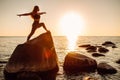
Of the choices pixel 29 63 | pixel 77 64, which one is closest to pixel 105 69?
pixel 77 64

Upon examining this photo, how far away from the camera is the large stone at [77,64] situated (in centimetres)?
1872

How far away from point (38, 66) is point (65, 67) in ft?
24.0

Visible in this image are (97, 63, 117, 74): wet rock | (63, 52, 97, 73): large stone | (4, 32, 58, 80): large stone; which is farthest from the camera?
(97, 63, 117, 74): wet rock

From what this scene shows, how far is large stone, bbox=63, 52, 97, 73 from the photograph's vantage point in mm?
18719

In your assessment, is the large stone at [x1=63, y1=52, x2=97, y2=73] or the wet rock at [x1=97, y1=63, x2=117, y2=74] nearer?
the large stone at [x1=63, y1=52, x2=97, y2=73]

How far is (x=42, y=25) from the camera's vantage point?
1470 centimetres

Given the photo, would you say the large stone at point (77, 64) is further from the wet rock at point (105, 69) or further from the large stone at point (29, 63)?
the large stone at point (29, 63)

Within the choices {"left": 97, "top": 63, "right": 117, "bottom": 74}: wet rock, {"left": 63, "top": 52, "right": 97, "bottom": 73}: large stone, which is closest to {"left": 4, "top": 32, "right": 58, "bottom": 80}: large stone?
{"left": 63, "top": 52, "right": 97, "bottom": 73}: large stone

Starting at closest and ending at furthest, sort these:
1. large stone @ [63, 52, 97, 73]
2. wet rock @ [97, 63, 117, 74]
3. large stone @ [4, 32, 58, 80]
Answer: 1. large stone @ [4, 32, 58, 80]
2. large stone @ [63, 52, 97, 73]
3. wet rock @ [97, 63, 117, 74]

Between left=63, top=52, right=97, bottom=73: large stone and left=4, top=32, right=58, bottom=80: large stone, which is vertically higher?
left=4, top=32, right=58, bottom=80: large stone

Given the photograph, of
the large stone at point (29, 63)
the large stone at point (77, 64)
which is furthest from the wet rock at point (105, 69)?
the large stone at point (29, 63)

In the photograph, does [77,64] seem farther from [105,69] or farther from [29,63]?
[29,63]

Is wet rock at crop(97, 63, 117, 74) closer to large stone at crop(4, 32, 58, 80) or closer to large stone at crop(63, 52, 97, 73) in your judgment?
large stone at crop(63, 52, 97, 73)

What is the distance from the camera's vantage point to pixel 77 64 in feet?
62.5
